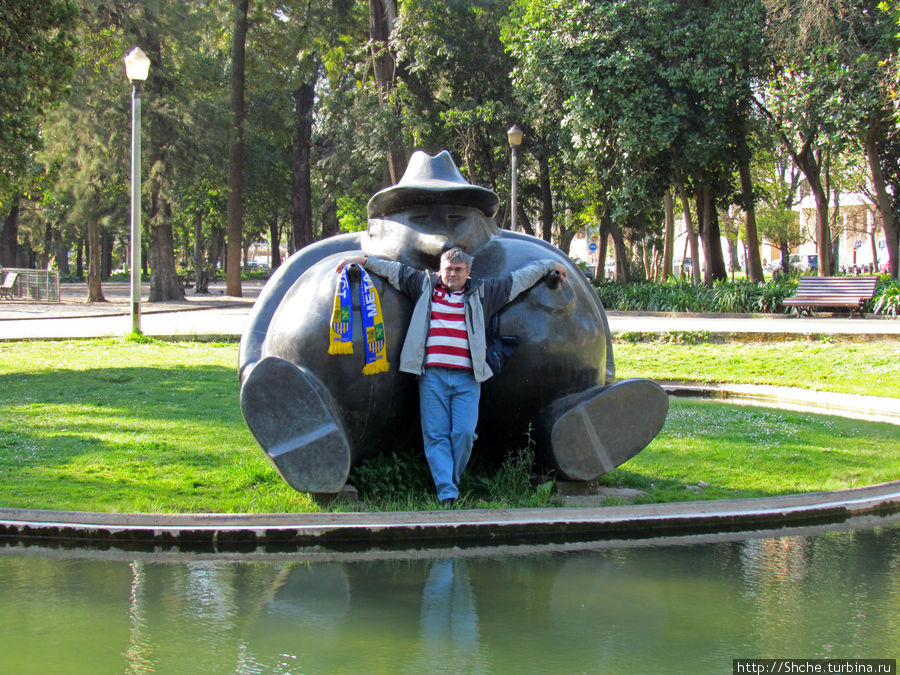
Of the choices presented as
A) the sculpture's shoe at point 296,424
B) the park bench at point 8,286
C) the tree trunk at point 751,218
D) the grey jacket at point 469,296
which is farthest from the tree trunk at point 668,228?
the sculpture's shoe at point 296,424

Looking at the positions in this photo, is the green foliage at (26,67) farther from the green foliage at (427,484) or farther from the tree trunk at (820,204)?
the tree trunk at (820,204)

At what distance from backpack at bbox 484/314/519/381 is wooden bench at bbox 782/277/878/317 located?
734 inches

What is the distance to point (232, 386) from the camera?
11.9 metres

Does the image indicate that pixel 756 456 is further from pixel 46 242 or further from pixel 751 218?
pixel 46 242

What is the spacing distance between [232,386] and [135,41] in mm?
20233

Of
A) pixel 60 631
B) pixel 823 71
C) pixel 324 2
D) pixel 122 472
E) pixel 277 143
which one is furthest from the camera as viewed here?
pixel 277 143

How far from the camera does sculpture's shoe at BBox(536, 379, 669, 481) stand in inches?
237

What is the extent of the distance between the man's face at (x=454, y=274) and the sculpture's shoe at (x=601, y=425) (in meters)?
1.02

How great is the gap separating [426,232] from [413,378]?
1011 millimetres

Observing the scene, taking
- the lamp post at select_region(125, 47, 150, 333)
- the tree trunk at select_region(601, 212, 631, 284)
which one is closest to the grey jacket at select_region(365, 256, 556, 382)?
the lamp post at select_region(125, 47, 150, 333)

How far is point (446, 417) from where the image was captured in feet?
19.7

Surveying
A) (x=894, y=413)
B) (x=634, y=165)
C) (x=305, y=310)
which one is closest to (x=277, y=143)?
(x=634, y=165)

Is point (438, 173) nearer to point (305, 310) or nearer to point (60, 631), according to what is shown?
point (305, 310)

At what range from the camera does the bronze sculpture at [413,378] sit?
18.5 ft
